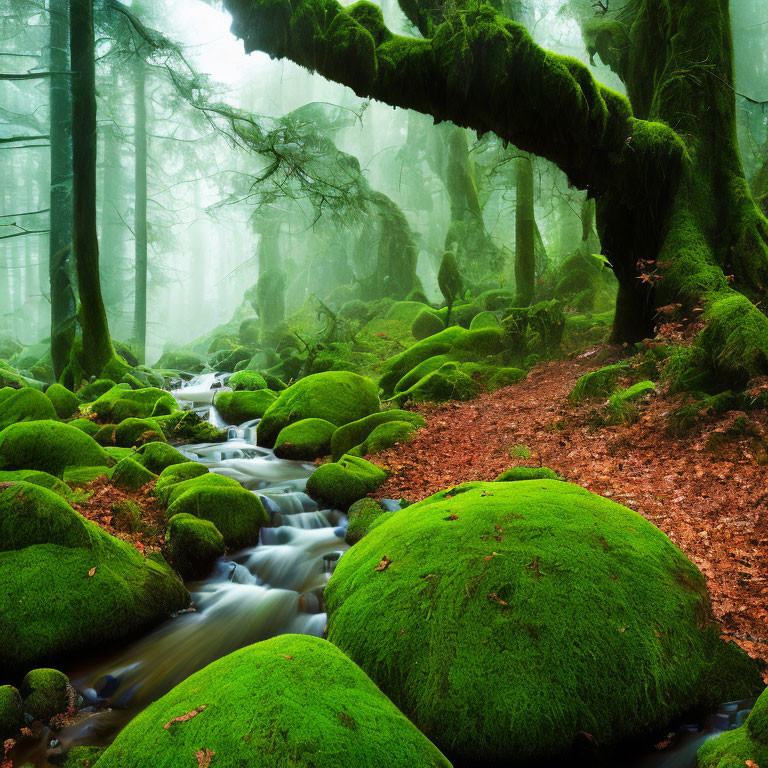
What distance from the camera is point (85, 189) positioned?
40.7 ft

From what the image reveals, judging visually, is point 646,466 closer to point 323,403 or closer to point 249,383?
point 323,403

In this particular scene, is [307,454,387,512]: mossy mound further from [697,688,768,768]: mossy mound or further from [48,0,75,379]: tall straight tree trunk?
[48,0,75,379]: tall straight tree trunk

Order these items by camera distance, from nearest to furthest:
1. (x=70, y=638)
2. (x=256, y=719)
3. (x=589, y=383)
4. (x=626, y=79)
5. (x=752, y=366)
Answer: (x=256, y=719)
(x=70, y=638)
(x=752, y=366)
(x=589, y=383)
(x=626, y=79)

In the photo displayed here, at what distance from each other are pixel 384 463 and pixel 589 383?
11.2ft

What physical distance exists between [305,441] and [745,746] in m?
7.56

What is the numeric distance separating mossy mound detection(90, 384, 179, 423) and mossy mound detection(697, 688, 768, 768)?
32.1 ft

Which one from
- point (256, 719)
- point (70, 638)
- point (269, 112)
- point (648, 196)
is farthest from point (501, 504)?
point (269, 112)

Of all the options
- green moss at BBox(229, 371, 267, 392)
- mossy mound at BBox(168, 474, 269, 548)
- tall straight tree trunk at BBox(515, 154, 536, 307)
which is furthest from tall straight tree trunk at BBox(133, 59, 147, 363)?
mossy mound at BBox(168, 474, 269, 548)

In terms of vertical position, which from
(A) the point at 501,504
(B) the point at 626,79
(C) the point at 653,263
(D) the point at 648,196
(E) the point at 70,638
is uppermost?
(B) the point at 626,79

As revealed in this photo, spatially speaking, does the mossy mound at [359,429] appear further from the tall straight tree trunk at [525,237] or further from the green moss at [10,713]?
Answer: the tall straight tree trunk at [525,237]

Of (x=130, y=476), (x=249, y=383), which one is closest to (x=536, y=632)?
(x=130, y=476)

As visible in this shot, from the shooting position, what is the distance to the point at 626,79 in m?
11.2

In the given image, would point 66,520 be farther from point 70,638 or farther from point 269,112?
point 269,112

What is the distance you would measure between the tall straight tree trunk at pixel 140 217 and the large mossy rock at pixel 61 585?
2010 cm
